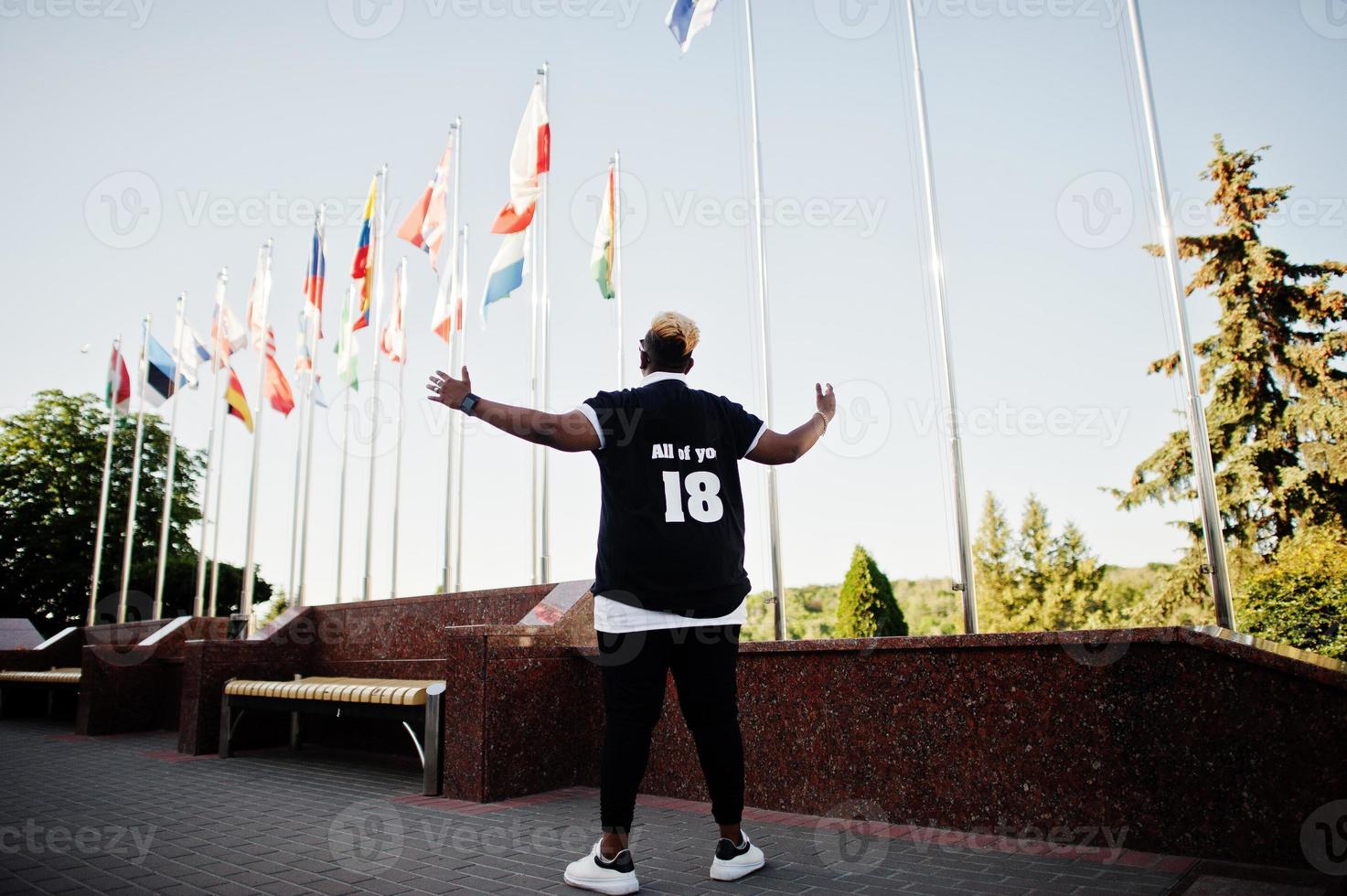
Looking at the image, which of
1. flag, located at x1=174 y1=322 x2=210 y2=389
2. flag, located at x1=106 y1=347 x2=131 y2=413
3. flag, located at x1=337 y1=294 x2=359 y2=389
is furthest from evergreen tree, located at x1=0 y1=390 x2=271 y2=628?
flag, located at x1=337 y1=294 x2=359 y2=389

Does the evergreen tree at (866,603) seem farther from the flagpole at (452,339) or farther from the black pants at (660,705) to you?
the black pants at (660,705)

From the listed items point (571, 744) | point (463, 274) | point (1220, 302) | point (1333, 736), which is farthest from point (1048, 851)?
point (1220, 302)

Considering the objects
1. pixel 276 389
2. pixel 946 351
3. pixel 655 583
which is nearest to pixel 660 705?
pixel 655 583

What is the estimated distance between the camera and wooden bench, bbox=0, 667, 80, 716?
1120cm

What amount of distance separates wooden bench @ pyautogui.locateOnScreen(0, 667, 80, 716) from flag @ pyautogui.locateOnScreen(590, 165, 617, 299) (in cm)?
836

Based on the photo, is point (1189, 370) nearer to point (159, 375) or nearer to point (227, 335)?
point (227, 335)

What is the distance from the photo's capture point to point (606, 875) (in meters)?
3.15

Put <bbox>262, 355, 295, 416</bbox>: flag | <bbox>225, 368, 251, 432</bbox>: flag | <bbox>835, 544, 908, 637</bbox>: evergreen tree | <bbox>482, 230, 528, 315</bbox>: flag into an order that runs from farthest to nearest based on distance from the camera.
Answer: <bbox>835, 544, 908, 637</bbox>: evergreen tree → <bbox>225, 368, 251, 432</bbox>: flag → <bbox>262, 355, 295, 416</bbox>: flag → <bbox>482, 230, 528, 315</bbox>: flag

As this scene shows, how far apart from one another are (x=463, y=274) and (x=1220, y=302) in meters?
16.4

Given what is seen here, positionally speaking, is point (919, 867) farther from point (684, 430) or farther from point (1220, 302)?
point (1220, 302)

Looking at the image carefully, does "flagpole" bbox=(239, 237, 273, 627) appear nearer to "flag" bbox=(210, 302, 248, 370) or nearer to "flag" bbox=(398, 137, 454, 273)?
"flag" bbox=(210, 302, 248, 370)

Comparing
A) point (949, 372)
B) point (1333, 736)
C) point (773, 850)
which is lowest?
point (773, 850)

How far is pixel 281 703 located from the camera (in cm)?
711

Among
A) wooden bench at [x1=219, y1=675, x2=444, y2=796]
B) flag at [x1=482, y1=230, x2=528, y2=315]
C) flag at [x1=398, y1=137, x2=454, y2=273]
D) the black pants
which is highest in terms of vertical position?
flag at [x1=398, y1=137, x2=454, y2=273]
